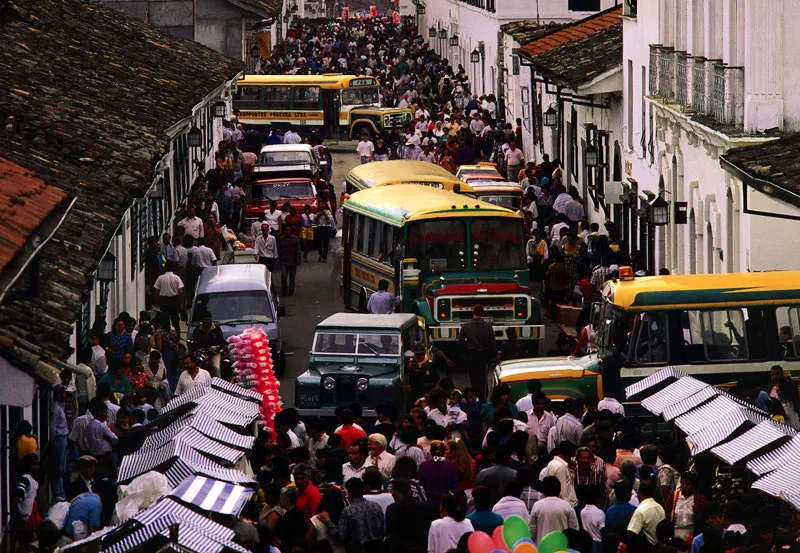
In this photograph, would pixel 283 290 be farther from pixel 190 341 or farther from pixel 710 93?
pixel 710 93

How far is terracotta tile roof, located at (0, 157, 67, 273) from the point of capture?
12117 mm

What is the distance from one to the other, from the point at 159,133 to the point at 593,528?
13.8 metres

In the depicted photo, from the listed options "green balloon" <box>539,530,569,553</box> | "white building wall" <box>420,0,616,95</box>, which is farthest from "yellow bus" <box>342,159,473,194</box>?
"white building wall" <box>420,0,616,95</box>

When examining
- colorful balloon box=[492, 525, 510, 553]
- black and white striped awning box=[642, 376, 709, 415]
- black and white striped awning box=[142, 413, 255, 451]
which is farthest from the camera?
black and white striped awning box=[642, 376, 709, 415]

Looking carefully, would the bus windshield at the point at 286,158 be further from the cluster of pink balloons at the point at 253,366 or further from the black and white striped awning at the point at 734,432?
the black and white striped awning at the point at 734,432

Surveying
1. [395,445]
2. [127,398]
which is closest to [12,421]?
[127,398]

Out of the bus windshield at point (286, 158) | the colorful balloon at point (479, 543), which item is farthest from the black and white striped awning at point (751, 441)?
the bus windshield at point (286, 158)

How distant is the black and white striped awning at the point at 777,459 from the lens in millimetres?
13641

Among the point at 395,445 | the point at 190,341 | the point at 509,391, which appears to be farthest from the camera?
the point at 190,341

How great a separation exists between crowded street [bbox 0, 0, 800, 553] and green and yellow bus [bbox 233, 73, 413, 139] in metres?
17.0

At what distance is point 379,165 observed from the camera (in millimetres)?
35875

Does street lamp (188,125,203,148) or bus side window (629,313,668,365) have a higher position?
street lamp (188,125,203,148)

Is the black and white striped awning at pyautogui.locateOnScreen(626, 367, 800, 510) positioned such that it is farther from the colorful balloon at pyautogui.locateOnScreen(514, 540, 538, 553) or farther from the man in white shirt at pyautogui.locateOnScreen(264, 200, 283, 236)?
the man in white shirt at pyautogui.locateOnScreen(264, 200, 283, 236)

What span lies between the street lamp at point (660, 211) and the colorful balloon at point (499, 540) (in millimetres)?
15641
